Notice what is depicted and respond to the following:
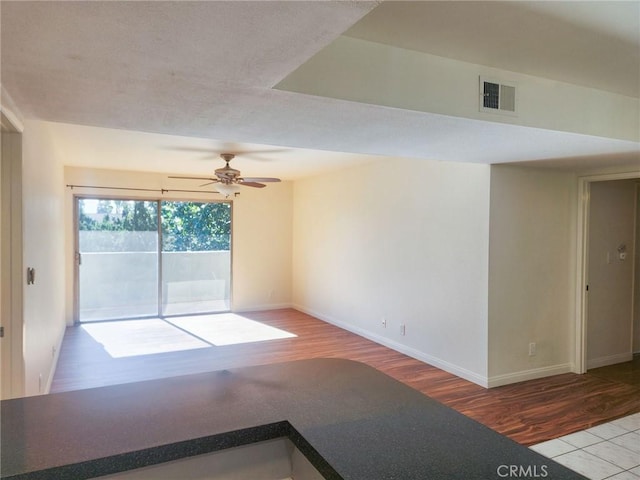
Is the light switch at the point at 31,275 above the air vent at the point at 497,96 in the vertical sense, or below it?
below

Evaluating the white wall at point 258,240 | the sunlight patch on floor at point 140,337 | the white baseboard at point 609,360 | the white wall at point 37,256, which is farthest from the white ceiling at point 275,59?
the white wall at point 258,240

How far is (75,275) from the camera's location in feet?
21.0

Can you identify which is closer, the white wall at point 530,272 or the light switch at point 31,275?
the light switch at point 31,275

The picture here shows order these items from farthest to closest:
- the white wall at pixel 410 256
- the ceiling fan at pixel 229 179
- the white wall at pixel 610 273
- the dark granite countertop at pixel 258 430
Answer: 1. the ceiling fan at pixel 229 179
2. the white wall at pixel 610 273
3. the white wall at pixel 410 256
4. the dark granite countertop at pixel 258 430

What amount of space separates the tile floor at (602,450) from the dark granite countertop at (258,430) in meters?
2.11

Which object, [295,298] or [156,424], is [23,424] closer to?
[156,424]

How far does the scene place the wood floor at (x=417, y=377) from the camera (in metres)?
3.32

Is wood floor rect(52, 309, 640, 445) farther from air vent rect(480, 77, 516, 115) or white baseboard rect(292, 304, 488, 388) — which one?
air vent rect(480, 77, 516, 115)

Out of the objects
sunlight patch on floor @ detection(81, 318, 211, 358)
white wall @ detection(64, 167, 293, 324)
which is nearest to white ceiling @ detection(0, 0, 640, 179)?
sunlight patch on floor @ detection(81, 318, 211, 358)

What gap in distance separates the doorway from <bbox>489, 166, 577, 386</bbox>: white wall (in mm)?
4886

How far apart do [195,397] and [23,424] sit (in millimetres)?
427

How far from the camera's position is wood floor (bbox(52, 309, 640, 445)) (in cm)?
332

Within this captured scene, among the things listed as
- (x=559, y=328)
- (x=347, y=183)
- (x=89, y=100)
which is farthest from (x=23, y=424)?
(x=347, y=183)

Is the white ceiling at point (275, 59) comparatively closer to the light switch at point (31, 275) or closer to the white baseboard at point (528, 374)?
the light switch at point (31, 275)
